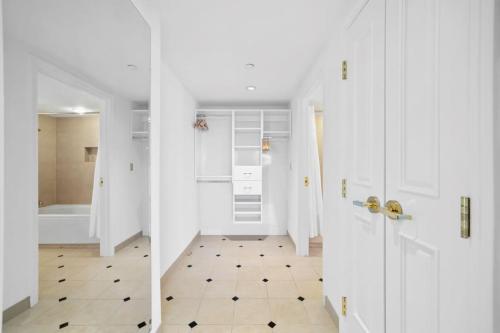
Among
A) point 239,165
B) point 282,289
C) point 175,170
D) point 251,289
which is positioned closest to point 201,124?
point 239,165

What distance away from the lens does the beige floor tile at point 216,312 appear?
2.02 m

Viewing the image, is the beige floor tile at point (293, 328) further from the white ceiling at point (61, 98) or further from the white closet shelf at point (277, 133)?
the white closet shelf at point (277, 133)

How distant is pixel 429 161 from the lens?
36.8 inches

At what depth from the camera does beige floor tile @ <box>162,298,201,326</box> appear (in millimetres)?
2031

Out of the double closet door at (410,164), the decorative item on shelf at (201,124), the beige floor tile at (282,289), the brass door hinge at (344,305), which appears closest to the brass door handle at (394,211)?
the double closet door at (410,164)

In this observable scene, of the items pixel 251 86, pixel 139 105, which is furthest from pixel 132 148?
pixel 251 86

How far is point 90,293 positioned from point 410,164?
5.31ft

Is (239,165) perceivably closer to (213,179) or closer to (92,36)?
(213,179)

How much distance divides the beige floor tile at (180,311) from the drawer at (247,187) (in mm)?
2111

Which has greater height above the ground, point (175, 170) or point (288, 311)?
point (175, 170)

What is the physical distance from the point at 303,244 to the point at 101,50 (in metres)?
3.24

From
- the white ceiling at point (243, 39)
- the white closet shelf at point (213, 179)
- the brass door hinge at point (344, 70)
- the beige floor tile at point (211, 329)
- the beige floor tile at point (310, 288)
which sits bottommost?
the beige floor tile at point (310, 288)

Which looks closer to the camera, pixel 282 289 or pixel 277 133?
pixel 282 289

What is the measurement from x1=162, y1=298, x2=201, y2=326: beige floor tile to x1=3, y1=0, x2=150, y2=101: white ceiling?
1.82 m
